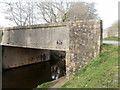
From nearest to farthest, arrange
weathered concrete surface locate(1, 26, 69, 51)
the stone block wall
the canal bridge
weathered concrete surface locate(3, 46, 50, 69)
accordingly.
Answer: the stone block wall
the canal bridge
weathered concrete surface locate(1, 26, 69, 51)
weathered concrete surface locate(3, 46, 50, 69)

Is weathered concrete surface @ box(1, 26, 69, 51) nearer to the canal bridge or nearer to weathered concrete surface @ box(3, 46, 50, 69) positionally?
the canal bridge

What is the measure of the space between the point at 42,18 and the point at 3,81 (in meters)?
11.1

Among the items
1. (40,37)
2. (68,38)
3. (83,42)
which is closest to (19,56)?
(40,37)

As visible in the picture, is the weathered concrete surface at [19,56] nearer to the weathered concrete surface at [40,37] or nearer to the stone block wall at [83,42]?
the weathered concrete surface at [40,37]

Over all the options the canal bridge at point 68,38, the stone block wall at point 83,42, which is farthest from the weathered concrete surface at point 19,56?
the stone block wall at point 83,42

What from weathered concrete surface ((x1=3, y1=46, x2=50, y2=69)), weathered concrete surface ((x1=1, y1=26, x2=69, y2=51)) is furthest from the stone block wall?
weathered concrete surface ((x1=3, y1=46, x2=50, y2=69))

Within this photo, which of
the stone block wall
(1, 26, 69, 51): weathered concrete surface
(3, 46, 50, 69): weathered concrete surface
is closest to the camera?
the stone block wall

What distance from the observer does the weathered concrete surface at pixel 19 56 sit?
16203 mm

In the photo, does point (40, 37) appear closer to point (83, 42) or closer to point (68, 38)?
point (68, 38)

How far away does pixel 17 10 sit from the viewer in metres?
22.6

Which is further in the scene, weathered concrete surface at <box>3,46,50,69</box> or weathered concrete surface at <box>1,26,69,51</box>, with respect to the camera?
weathered concrete surface at <box>3,46,50,69</box>

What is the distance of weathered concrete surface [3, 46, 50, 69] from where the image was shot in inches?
638

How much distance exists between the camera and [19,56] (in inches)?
680

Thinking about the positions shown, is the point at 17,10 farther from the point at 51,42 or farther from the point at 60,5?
the point at 51,42
